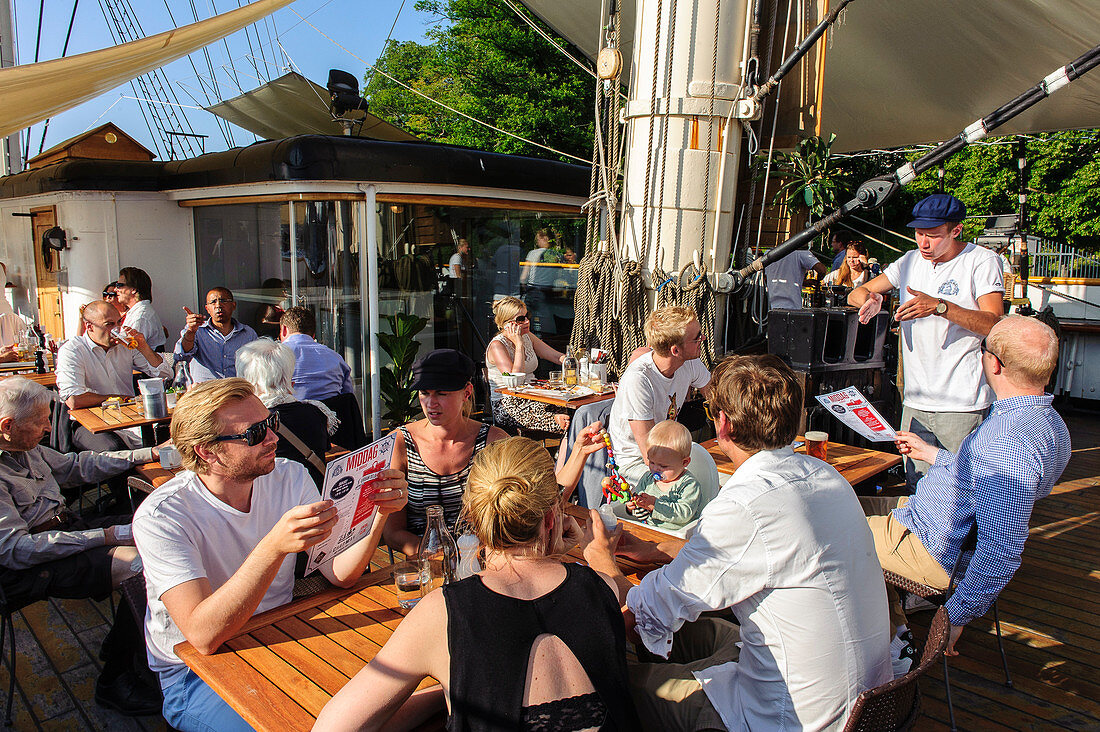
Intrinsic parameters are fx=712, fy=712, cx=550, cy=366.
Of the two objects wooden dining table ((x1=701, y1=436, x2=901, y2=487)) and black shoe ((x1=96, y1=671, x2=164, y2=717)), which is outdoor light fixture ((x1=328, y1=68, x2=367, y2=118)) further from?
black shoe ((x1=96, y1=671, x2=164, y2=717))

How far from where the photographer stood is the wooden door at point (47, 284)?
317 inches

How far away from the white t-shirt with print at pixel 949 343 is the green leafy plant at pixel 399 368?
13.6ft

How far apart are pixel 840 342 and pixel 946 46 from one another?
4.46 m

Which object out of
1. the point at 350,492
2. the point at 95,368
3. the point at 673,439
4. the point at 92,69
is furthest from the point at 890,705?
the point at 92,69

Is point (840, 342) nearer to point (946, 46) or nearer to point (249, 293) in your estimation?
point (946, 46)

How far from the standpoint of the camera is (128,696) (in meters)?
2.63

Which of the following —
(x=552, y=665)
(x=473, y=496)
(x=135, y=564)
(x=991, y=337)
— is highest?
(x=991, y=337)

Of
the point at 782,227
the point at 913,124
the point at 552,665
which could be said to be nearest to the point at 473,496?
the point at 552,665

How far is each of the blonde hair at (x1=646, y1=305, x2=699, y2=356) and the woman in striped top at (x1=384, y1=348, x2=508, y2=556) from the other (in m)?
1.10

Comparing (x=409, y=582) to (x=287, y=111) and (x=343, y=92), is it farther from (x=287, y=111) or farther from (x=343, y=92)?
(x=287, y=111)

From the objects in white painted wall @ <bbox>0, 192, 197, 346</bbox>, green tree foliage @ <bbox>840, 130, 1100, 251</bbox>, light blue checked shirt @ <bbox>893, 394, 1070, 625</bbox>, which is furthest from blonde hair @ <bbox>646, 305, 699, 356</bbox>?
green tree foliage @ <bbox>840, 130, 1100, 251</bbox>

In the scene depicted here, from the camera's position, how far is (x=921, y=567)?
262 centimetres

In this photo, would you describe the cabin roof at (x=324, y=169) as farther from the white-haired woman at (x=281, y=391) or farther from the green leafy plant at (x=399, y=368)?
the white-haired woman at (x=281, y=391)

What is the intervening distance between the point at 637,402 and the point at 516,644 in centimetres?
216
